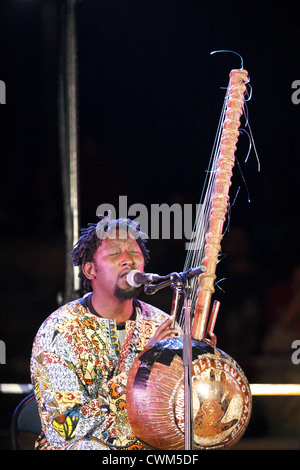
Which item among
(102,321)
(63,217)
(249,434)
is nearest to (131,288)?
(102,321)

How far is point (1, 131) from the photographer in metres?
4.15

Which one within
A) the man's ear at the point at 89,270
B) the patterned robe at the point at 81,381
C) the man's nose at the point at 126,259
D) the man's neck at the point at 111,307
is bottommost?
the patterned robe at the point at 81,381

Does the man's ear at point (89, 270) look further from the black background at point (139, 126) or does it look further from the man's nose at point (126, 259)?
the black background at point (139, 126)

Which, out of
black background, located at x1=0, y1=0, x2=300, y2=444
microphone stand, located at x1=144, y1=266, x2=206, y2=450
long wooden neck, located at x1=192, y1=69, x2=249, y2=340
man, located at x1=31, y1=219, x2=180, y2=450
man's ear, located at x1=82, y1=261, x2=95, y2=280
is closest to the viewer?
microphone stand, located at x1=144, y1=266, x2=206, y2=450

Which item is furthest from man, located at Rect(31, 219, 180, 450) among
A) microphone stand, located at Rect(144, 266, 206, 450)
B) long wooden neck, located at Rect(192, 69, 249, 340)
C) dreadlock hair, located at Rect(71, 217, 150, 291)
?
microphone stand, located at Rect(144, 266, 206, 450)

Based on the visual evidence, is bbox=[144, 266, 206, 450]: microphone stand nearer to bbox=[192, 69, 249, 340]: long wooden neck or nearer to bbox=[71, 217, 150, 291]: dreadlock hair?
bbox=[192, 69, 249, 340]: long wooden neck

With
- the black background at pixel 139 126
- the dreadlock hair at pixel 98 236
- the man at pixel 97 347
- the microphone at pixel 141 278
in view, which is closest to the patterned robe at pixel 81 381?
the man at pixel 97 347

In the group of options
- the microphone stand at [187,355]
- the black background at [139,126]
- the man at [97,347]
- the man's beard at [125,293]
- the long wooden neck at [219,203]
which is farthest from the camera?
the black background at [139,126]

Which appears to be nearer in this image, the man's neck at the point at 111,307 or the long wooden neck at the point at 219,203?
the long wooden neck at the point at 219,203

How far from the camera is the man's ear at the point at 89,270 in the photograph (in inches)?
103

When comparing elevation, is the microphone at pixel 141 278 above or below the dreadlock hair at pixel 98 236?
below

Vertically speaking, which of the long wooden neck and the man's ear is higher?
the long wooden neck

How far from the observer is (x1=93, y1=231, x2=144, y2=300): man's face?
8.24 ft

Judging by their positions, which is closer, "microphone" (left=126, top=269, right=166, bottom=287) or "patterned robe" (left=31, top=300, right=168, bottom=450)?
"microphone" (left=126, top=269, right=166, bottom=287)
